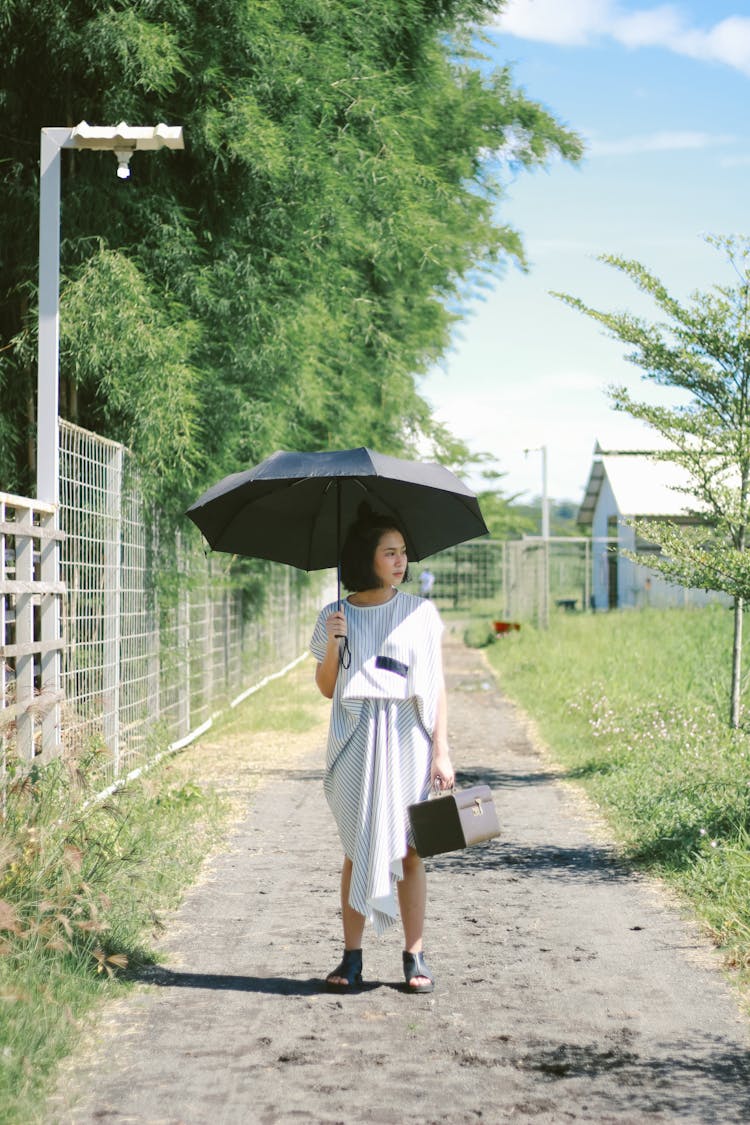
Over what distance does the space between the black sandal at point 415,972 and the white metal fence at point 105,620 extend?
200 cm

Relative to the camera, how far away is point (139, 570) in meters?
10.7

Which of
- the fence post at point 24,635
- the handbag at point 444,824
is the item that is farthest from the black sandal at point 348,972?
the fence post at point 24,635

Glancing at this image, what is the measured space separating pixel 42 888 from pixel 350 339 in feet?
39.7

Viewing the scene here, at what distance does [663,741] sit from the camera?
432 inches

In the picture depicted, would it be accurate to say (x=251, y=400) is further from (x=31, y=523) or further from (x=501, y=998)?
(x=501, y=998)

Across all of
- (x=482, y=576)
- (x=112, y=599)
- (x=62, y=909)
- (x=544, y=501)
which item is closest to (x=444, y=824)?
(x=62, y=909)

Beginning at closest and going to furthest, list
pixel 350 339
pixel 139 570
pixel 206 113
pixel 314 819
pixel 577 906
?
pixel 577 906 → pixel 314 819 → pixel 206 113 → pixel 139 570 → pixel 350 339

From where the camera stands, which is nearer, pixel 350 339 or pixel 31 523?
pixel 31 523

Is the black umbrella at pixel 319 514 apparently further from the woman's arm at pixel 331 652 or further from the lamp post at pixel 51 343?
the lamp post at pixel 51 343

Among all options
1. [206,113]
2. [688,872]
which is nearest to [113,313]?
[206,113]

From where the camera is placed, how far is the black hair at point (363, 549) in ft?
17.6

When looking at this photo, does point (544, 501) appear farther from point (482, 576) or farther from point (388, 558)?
point (388, 558)

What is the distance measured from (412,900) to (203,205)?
680cm

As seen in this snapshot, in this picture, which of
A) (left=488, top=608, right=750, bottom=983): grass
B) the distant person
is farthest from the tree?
the distant person
